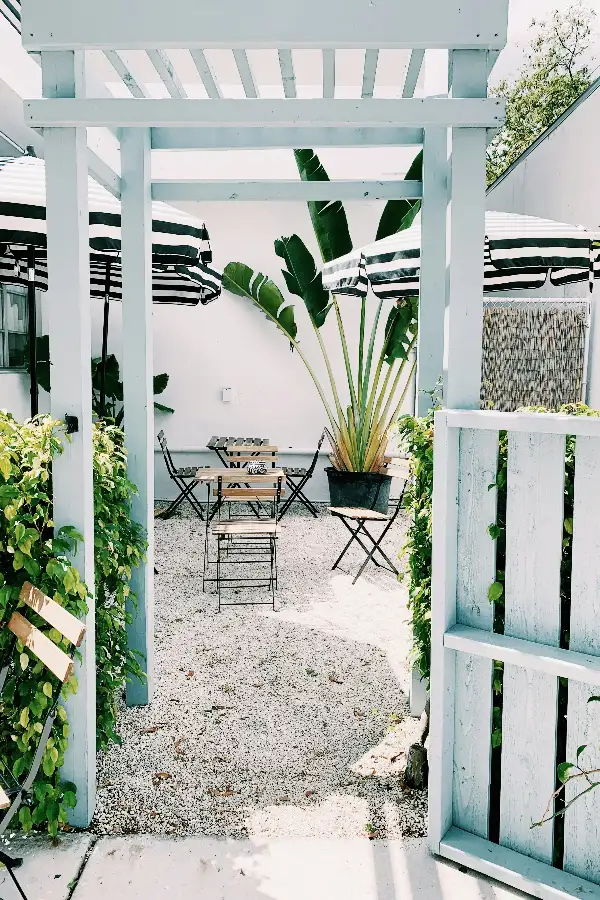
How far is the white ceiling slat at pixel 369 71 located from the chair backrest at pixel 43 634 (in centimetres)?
240

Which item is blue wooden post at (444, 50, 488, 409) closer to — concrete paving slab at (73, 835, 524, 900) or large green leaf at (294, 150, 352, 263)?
concrete paving slab at (73, 835, 524, 900)

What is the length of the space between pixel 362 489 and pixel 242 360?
2551 millimetres

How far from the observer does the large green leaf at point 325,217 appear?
8.47 metres

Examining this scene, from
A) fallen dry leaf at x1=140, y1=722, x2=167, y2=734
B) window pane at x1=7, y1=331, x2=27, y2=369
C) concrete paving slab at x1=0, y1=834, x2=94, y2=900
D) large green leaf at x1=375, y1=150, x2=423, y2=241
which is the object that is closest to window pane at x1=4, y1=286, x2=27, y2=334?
window pane at x1=7, y1=331, x2=27, y2=369

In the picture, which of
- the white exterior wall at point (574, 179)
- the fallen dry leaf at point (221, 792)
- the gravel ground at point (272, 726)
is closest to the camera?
the gravel ground at point (272, 726)

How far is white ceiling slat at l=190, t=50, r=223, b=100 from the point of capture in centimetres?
292

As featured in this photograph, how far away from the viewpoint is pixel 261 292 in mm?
9227

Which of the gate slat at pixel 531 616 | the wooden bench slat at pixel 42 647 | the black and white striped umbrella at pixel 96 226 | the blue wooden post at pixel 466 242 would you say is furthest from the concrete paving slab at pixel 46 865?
the black and white striped umbrella at pixel 96 226

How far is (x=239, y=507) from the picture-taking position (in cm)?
961

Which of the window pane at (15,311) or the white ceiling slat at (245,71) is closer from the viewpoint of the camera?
the white ceiling slat at (245,71)

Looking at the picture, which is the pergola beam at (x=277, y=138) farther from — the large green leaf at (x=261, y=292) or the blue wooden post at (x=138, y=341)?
the large green leaf at (x=261, y=292)

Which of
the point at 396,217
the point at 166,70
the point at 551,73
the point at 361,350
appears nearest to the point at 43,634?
the point at 166,70

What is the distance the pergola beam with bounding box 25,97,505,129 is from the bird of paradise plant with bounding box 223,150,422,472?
6.04 m

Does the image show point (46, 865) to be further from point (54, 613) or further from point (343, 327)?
point (343, 327)
